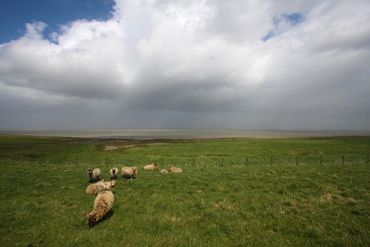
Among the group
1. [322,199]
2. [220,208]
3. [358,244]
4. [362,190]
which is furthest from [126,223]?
[362,190]

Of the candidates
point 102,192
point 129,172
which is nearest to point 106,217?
point 102,192

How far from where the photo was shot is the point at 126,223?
1091 centimetres

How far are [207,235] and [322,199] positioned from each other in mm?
8459

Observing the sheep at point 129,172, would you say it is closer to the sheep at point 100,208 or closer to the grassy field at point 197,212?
the grassy field at point 197,212

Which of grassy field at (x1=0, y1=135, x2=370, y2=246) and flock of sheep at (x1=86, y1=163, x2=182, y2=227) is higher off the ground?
flock of sheep at (x1=86, y1=163, x2=182, y2=227)

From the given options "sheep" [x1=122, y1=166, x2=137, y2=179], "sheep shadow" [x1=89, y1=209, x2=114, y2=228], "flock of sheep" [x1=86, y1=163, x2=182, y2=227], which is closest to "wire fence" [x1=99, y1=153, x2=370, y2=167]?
"flock of sheep" [x1=86, y1=163, x2=182, y2=227]

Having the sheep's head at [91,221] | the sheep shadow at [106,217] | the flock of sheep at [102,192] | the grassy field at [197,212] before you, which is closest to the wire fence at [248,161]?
the flock of sheep at [102,192]

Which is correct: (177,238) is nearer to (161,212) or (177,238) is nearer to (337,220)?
(161,212)

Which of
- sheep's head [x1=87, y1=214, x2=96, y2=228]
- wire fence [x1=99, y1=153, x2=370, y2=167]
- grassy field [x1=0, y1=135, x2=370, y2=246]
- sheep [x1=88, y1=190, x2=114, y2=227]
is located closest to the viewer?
grassy field [x1=0, y1=135, x2=370, y2=246]

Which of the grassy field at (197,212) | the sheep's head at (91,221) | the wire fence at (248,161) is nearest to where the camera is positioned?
the grassy field at (197,212)

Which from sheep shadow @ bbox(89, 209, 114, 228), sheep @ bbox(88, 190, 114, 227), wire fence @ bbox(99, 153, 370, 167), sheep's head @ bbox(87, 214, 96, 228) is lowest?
wire fence @ bbox(99, 153, 370, 167)

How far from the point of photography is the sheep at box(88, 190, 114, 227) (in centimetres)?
1066

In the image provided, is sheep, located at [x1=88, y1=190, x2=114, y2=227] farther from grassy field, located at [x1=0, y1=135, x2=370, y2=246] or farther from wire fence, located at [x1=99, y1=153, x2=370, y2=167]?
wire fence, located at [x1=99, y1=153, x2=370, y2=167]

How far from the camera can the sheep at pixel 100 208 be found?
1066cm
